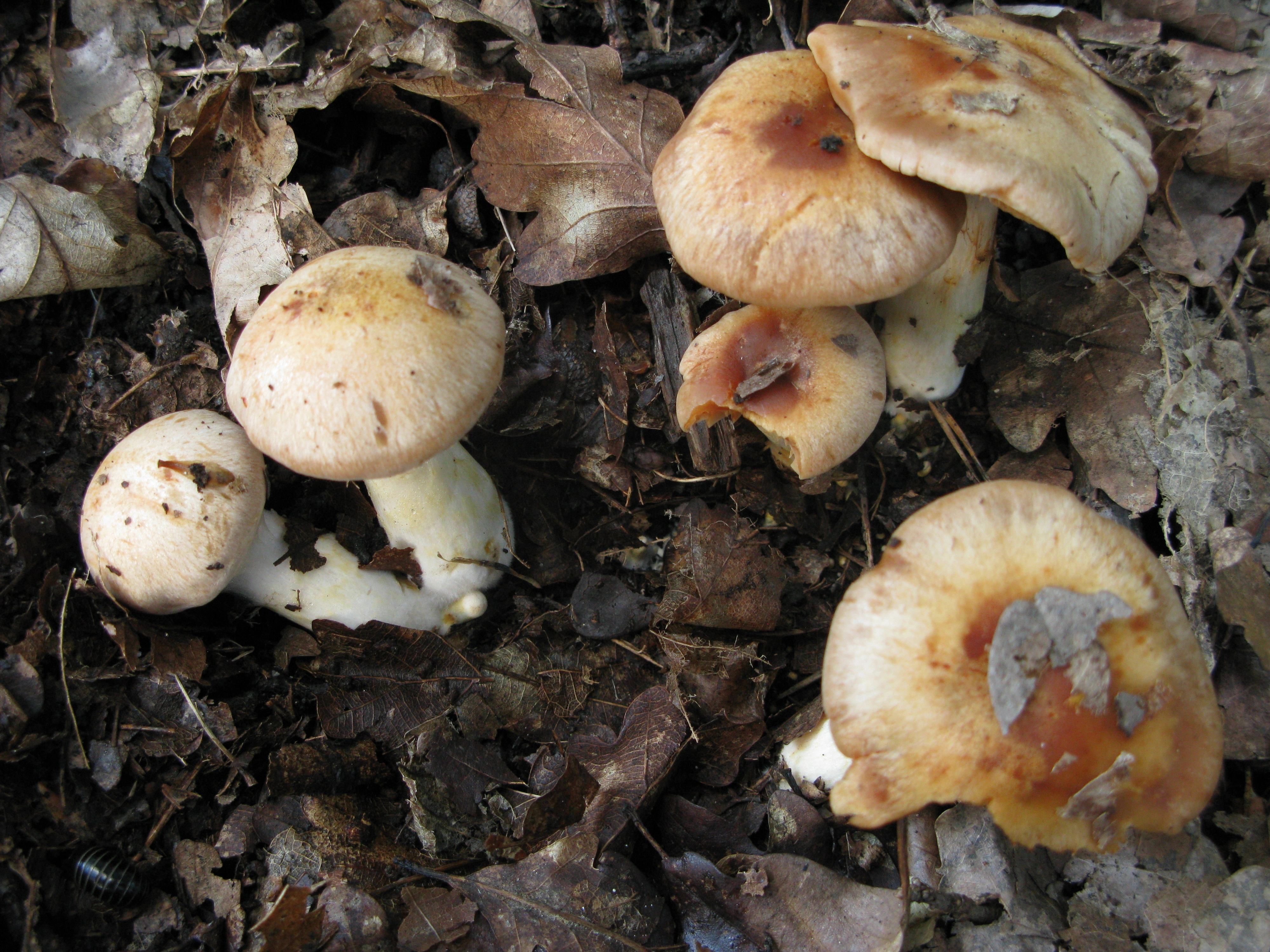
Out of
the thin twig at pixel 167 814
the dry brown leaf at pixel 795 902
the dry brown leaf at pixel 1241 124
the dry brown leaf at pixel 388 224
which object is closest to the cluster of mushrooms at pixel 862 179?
the dry brown leaf at pixel 1241 124

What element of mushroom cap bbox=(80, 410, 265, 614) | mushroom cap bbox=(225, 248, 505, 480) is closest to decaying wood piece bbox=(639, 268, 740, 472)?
mushroom cap bbox=(225, 248, 505, 480)

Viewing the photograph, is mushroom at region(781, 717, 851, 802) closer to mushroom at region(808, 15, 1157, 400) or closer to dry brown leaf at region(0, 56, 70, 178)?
mushroom at region(808, 15, 1157, 400)

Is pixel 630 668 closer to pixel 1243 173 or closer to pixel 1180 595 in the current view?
pixel 1180 595

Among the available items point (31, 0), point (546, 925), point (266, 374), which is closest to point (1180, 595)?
point (546, 925)

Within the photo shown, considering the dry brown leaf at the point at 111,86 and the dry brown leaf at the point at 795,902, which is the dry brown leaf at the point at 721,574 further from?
the dry brown leaf at the point at 111,86

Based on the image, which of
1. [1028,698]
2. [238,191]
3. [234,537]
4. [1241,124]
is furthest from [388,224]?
[1241,124]

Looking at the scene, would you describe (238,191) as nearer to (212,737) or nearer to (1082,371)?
(212,737)
